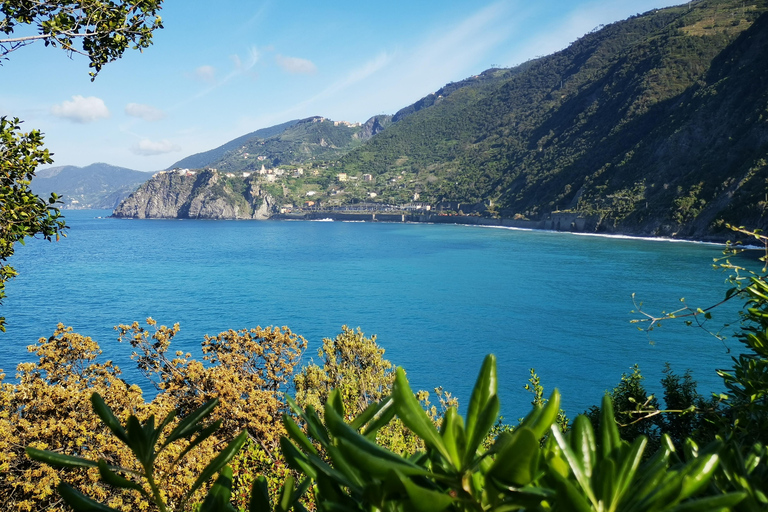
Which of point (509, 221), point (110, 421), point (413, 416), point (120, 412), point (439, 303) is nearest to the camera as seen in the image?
point (413, 416)

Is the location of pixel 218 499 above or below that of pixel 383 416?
below

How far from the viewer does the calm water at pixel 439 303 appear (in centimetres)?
2539

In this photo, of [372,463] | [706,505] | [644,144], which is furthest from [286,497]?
[644,144]

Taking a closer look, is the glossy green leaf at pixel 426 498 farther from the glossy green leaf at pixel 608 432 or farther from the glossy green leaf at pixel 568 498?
the glossy green leaf at pixel 608 432

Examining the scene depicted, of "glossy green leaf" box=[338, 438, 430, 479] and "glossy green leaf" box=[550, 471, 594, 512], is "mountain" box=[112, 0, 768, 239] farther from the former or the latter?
"glossy green leaf" box=[338, 438, 430, 479]

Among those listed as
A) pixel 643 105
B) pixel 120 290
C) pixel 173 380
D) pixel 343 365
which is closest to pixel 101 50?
pixel 173 380

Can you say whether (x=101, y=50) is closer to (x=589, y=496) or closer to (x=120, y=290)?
(x=589, y=496)

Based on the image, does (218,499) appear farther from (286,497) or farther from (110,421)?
(110,421)

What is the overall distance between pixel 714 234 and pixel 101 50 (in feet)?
250

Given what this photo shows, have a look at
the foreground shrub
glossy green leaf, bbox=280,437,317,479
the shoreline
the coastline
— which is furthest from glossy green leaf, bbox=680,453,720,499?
the coastline

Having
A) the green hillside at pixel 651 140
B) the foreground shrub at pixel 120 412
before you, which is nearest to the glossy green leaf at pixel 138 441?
the foreground shrub at pixel 120 412

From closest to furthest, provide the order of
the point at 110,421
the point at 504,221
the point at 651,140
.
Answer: the point at 110,421, the point at 651,140, the point at 504,221

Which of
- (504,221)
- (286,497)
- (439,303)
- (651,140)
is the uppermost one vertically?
(651,140)

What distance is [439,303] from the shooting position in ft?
131
